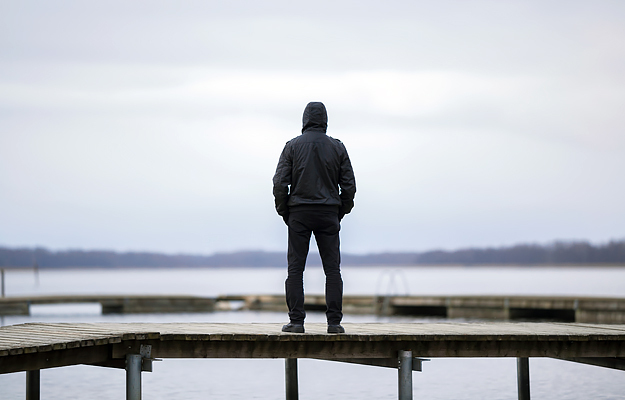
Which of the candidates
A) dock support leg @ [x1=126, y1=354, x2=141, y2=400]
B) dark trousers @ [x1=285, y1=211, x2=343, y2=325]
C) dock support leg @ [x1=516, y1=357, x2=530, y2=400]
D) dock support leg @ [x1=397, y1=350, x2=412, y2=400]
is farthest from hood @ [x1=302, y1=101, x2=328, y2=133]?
dock support leg @ [x1=516, y1=357, x2=530, y2=400]

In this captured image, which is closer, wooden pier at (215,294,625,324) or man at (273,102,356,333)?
man at (273,102,356,333)

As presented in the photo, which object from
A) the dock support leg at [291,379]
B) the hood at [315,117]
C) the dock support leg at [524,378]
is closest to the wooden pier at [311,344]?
the hood at [315,117]

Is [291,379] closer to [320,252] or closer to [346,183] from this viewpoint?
[320,252]

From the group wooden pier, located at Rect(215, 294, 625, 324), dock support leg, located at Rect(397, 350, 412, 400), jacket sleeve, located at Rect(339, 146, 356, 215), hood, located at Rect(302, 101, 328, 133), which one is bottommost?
wooden pier, located at Rect(215, 294, 625, 324)

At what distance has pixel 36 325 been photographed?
9234mm

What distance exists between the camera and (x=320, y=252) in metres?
7.67

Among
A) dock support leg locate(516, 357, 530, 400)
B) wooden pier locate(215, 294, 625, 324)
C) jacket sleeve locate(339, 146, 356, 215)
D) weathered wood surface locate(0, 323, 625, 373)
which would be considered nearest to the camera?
weathered wood surface locate(0, 323, 625, 373)

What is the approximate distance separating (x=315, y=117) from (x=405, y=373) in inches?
105

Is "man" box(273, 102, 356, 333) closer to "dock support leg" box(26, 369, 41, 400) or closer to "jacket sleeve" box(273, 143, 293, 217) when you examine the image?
"jacket sleeve" box(273, 143, 293, 217)

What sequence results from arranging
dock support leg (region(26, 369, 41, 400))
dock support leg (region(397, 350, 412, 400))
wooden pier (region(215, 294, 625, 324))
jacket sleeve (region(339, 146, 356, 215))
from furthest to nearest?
wooden pier (region(215, 294, 625, 324)) < dock support leg (region(26, 369, 41, 400)) < dock support leg (region(397, 350, 412, 400)) < jacket sleeve (region(339, 146, 356, 215))

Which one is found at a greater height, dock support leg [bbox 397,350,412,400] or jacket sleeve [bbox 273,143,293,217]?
jacket sleeve [bbox 273,143,293,217]

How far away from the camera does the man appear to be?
7.62m

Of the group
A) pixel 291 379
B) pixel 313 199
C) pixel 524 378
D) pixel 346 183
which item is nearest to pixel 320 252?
pixel 313 199

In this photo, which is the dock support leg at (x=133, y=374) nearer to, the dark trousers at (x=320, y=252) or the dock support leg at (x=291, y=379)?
the dark trousers at (x=320, y=252)
